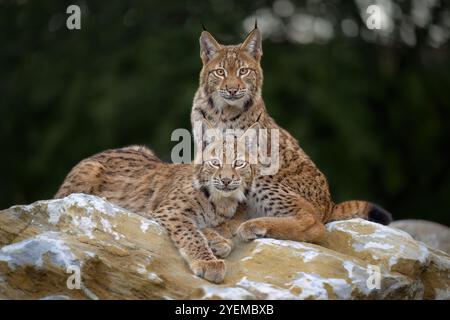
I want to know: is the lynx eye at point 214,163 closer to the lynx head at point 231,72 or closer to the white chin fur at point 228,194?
the white chin fur at point 228,194

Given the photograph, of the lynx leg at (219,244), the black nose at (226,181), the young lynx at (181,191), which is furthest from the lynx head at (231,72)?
the lynx leg at (219,244)

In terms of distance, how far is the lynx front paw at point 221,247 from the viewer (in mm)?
6883

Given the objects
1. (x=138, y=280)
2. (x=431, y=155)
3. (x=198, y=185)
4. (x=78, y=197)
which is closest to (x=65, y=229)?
(x=78, y=197)

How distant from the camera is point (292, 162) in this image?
8180 mm

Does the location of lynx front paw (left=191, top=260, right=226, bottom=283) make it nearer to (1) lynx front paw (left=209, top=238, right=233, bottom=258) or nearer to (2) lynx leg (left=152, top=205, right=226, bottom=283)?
(2) lynx leg (left=152, top=205, right=226, bottom=283)

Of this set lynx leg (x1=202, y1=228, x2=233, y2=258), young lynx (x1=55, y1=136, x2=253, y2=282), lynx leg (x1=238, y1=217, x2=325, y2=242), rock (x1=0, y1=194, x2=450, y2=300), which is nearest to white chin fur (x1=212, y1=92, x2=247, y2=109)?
young lynx (x1=55, y1=136, x2=253, y2=282)

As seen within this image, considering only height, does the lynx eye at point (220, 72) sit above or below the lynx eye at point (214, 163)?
above

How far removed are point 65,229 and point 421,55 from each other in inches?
393

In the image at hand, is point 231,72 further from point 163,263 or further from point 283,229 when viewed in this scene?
point 163,263

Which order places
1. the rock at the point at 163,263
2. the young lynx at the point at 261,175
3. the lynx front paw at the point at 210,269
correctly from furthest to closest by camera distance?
the young lynx at the point at 261,175 → the lynx front paw at the point at 210,269 → the rock at the point at 163,263

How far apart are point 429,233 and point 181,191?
3.06 metres

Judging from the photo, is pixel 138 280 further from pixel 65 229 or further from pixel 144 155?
pixel 144 155

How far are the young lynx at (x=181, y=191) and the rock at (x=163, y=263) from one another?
0.38 feet

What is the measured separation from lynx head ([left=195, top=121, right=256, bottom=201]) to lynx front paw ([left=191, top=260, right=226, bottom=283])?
31.3 inches
